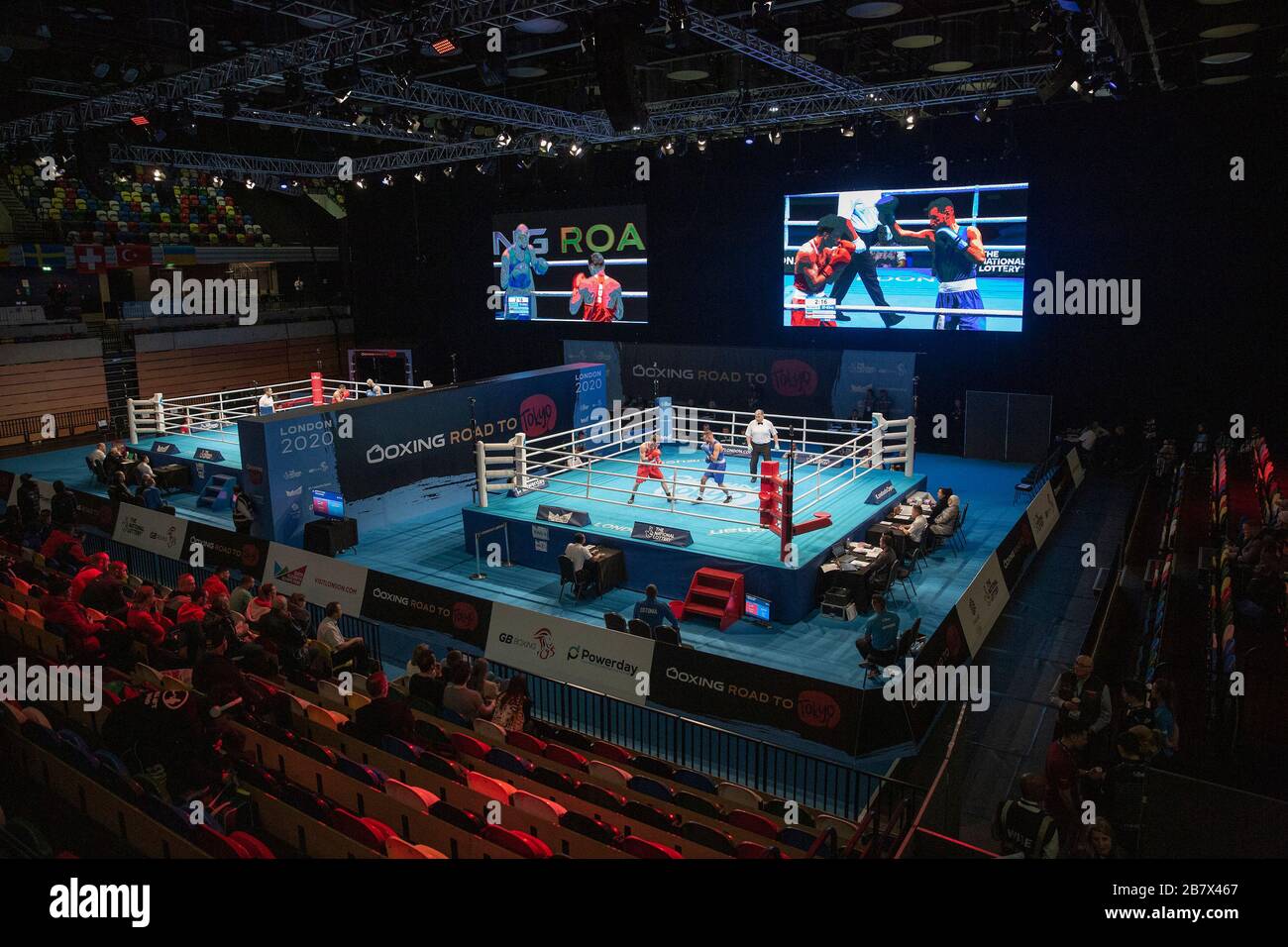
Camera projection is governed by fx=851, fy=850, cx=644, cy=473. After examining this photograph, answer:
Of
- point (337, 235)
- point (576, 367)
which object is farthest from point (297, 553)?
point (337, 235)

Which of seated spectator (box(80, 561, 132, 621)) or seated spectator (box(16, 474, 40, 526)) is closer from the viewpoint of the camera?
seated spectator (box(80, 561, 132, 621))

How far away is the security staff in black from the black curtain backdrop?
15655 millimetres

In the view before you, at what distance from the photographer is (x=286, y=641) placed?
29.7ft

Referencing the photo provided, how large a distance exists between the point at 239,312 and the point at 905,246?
2253 cm

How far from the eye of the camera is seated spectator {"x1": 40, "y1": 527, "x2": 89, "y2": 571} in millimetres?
11773

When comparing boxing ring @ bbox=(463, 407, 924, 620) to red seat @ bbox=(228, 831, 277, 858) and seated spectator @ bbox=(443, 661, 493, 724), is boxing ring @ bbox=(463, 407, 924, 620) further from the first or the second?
red seat @ bbox=(228, 831, 277, 858)

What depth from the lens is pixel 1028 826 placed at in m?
5.83

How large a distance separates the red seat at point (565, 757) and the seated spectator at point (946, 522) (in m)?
8.29

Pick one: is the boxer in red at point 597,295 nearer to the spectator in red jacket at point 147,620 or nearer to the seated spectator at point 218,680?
the spectator in red jacket at point 147,620

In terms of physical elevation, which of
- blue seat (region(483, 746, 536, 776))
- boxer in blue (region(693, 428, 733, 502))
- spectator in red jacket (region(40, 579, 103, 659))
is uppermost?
boxer in blue (region(693, 428, 733, 502))

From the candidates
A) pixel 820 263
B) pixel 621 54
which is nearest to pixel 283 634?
pixel 621 54

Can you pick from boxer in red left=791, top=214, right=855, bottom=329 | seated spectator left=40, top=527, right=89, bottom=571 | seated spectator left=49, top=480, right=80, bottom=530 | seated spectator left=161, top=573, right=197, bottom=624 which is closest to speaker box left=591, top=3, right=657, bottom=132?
seated spectator left=161, top=573, right=197, bottom=624

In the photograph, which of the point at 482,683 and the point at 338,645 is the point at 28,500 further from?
the point at 482,683

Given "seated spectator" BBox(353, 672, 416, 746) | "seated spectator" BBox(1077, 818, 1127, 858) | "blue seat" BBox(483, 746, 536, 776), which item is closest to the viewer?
"seated spectator" BBox(1077, 818, 1127, 858)
